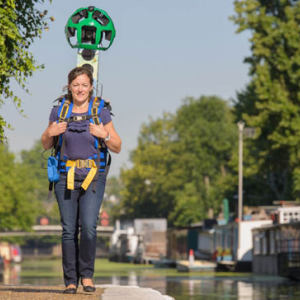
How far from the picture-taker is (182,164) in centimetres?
8700

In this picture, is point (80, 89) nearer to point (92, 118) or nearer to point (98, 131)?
point (92, 118)

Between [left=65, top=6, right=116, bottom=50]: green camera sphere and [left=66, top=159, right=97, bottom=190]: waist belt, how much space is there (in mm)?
2213

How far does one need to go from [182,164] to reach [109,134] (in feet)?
257

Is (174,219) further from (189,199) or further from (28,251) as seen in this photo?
(28,251)

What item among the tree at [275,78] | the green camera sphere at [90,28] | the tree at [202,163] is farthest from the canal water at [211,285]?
the tree at [202,163]

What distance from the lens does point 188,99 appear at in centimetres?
9144

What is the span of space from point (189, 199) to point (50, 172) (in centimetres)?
7540

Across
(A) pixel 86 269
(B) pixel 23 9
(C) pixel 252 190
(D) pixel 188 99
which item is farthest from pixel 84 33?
(D) pixel 188 99

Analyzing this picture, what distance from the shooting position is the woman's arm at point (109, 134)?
28.7 ft

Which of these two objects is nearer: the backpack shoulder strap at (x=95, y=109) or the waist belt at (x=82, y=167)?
the waist belt at (x=82, y=167)

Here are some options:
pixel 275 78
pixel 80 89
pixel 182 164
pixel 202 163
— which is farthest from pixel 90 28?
pixel 182 164

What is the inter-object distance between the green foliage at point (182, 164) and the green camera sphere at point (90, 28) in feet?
201

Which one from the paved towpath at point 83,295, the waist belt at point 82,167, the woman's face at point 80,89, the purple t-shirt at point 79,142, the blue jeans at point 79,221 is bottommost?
the paved towpath at point 83,295

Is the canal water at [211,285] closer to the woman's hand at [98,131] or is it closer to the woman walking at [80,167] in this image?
the woman walking at [80,167]
